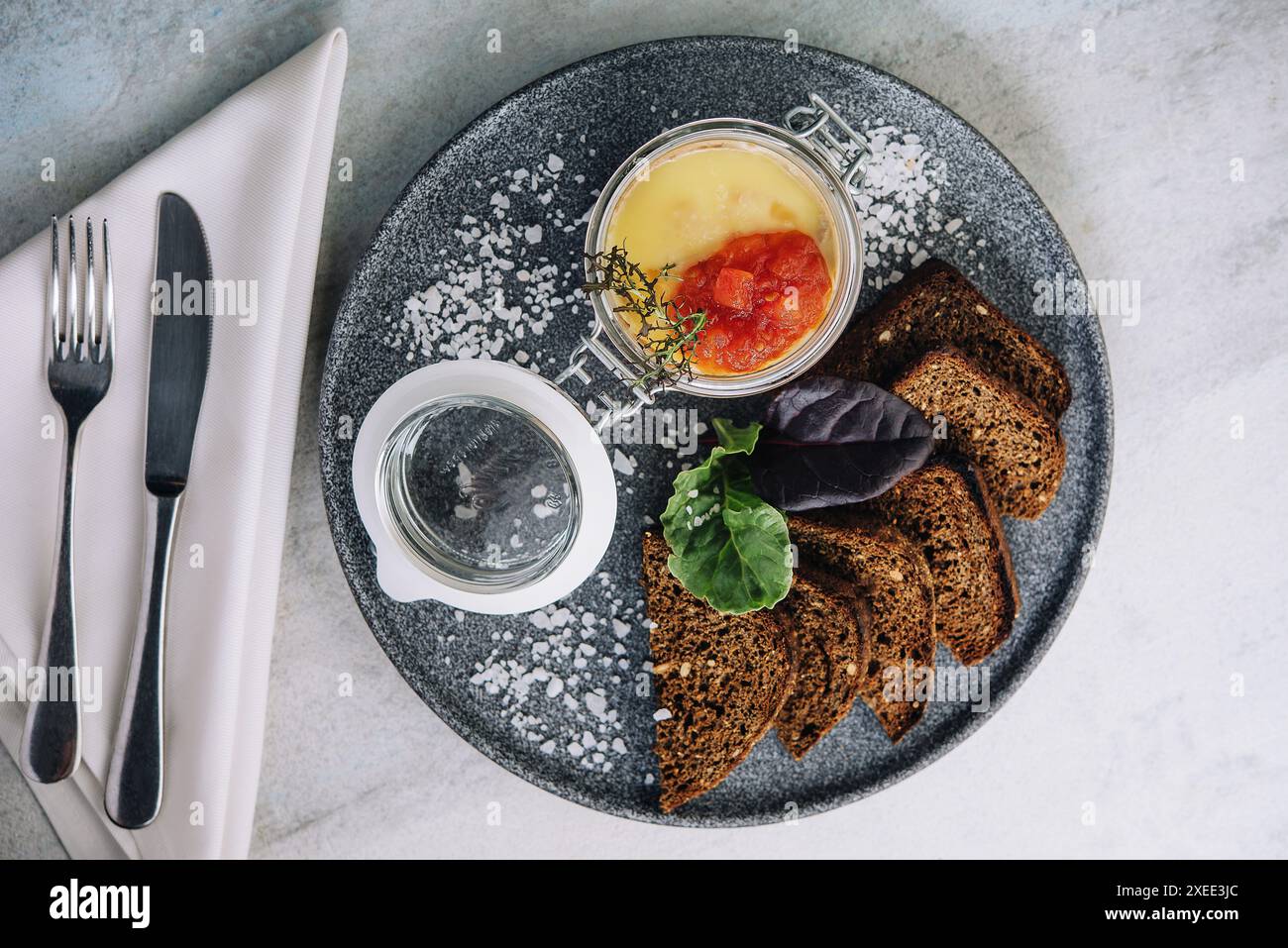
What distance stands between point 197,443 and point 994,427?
1.23 metres

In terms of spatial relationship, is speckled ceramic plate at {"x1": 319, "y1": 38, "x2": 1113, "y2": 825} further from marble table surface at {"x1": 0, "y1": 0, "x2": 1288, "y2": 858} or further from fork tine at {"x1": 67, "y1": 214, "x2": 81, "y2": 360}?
fork tine at {"x1": 67, "y1": 214, "x2": 81, "y2": 360}

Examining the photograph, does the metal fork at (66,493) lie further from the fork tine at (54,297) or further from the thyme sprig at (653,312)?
the thyme sprig at (653,312)

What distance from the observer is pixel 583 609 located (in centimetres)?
151

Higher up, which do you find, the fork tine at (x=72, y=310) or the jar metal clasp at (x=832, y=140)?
the jar metal clasp at (x=832, y=140)

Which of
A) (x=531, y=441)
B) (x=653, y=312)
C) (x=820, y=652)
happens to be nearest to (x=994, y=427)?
(x=820, y=652)

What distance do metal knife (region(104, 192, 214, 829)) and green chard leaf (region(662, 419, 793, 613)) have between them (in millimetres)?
754

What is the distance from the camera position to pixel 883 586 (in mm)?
1451

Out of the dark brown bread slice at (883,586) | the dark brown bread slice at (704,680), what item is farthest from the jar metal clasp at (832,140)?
the dark brown bread slice at (704,680)

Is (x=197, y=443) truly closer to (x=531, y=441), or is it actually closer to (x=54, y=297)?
(x=54, y=297)

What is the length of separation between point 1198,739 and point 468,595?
1.33 metres

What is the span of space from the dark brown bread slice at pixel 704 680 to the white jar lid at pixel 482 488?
0.16 meters

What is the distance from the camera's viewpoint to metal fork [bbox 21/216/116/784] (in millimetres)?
1425

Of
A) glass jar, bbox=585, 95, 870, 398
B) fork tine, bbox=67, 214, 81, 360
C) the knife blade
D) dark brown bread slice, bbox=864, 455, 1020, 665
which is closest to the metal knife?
the knife blade

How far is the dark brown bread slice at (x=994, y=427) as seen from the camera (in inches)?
55.1
